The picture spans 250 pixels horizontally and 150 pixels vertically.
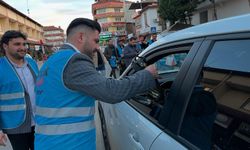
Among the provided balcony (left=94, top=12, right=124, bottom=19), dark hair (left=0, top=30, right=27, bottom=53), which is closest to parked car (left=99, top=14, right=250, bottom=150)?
dark hair (left=0, top=30, right=27, bottom=53)

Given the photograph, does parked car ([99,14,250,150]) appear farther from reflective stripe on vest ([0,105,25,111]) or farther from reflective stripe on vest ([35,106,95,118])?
reflective stripe on vest ([0,105,25,111])

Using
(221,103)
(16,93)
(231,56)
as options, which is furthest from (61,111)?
(16,93)

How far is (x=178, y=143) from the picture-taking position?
6.28 feet

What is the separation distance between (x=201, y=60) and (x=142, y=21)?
6807 centimetres

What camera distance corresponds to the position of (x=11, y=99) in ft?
11.5

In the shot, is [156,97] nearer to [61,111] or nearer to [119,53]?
[61,111]

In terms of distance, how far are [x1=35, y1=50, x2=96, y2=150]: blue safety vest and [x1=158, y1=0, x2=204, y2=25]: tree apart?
2993cm

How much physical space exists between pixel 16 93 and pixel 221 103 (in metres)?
2.10

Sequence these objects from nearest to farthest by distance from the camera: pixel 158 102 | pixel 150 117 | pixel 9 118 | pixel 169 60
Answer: pixel 150 117
pixel 158 102
pixel 169 60
pixel 9 118

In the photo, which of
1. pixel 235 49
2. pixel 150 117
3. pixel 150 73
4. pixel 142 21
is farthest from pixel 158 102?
pixel 142 21

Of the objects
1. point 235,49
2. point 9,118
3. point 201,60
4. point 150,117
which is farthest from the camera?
point 9,118

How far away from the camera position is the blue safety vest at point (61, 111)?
2.31 meters

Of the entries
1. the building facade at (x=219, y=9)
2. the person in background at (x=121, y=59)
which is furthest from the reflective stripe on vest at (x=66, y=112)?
the building facade at (x=219, y=9)

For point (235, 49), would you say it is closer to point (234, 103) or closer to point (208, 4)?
point (234, 103)
